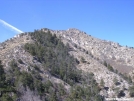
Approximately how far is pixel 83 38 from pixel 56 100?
289ft

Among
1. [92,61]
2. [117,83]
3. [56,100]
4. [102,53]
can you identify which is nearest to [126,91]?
[117,83]

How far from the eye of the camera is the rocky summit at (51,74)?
51.8 metres

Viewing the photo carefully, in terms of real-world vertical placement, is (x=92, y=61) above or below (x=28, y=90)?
above

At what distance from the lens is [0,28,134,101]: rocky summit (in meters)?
51.8

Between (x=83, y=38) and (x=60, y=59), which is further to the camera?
(x=83, y=38)

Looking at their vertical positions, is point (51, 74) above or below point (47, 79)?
above

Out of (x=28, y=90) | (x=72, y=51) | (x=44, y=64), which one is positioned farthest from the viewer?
(x=72, y=51)

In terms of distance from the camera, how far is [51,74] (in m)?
69.8

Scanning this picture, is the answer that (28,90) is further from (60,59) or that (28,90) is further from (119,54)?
(119,54)

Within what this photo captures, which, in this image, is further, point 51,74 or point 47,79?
point 51,74

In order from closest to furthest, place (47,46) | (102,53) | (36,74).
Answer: (36,74) → (47,46) → (102,53)

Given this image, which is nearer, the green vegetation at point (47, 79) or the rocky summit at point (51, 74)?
the green vegetation at point (47, 79)

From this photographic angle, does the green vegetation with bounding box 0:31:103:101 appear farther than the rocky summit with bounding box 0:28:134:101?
No

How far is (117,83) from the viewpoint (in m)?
80.1
